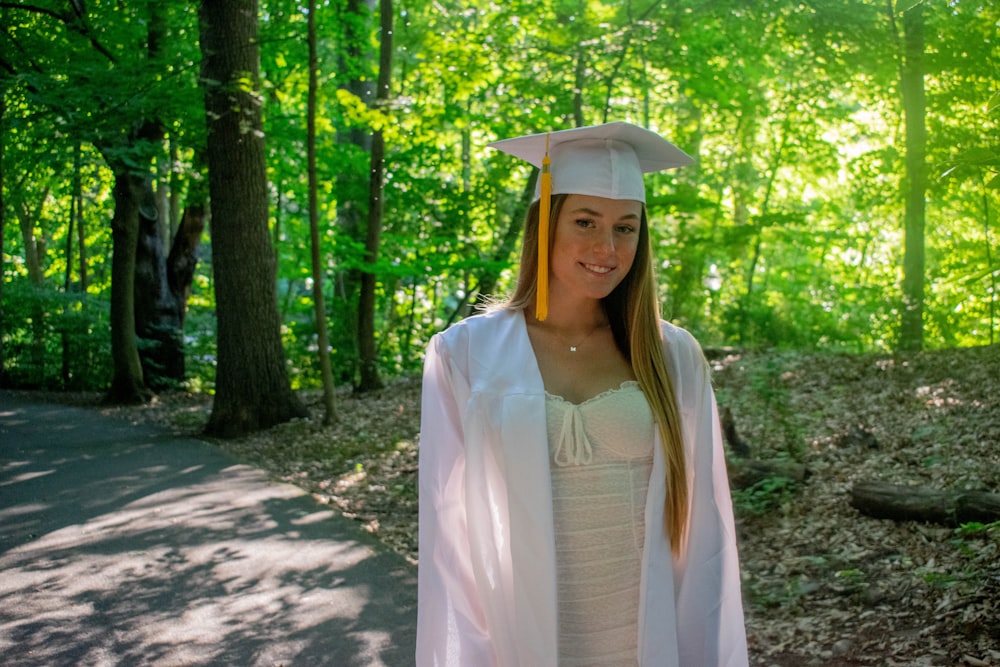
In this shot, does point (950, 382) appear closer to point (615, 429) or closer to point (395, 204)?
point (615, 429)

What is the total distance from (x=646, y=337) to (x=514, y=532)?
2.11ft

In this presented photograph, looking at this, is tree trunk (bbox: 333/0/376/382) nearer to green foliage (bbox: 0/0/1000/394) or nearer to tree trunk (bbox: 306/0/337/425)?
green foliage (bbox: 0/0/1000/394)

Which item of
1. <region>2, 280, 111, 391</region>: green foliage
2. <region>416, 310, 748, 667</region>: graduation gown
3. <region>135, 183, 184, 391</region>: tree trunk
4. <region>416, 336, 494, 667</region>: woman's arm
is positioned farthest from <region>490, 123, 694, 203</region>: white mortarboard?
<region>2, 280, 111, 391</region>: green foliage

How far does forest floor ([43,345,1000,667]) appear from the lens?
15.7 ft

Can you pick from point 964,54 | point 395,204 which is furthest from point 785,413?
point 395,204

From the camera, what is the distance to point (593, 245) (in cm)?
272

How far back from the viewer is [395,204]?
1656cm

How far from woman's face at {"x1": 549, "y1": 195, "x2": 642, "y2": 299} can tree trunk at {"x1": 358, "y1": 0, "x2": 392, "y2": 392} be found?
457 inches

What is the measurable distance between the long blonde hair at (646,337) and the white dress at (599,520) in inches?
2.3

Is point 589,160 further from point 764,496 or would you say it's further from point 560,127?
point 560,127

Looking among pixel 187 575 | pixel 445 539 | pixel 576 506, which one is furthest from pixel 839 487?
pixel 445 539

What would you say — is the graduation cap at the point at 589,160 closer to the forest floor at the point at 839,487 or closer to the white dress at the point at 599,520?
the white dress at the point at 599,520

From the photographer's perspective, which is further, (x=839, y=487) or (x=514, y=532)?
(x=839, y=487)

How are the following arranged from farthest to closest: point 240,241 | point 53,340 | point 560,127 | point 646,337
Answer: point 53,340 → point 560,127 → point 240,241 → point 646,337
